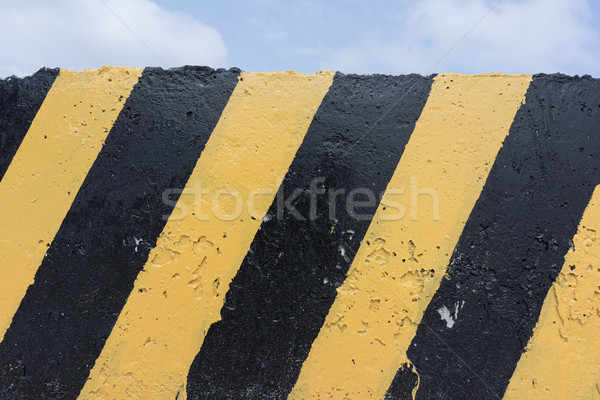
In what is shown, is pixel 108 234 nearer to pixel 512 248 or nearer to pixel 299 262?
pixel 299 262

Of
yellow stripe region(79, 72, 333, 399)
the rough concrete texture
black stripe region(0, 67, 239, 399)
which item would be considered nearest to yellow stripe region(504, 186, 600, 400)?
the rough concrete texture

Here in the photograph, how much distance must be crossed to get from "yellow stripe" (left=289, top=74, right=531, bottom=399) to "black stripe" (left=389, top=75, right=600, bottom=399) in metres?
0.06

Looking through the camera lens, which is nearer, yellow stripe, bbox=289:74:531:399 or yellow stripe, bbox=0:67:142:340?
yellow stripe, bbox=289:74:531:399

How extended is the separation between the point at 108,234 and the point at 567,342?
201 centimetres

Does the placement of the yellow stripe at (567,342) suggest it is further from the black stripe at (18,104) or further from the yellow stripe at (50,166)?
the black stripe at (18,104)

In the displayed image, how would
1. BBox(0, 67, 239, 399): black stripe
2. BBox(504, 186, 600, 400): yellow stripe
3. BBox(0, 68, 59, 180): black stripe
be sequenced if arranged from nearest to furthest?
BBox(504, 186, 600, 400): yellow stripe < BBox(0, 67, 239, 399): black stripe < BBox(0, 68, 59, 180): black stripe

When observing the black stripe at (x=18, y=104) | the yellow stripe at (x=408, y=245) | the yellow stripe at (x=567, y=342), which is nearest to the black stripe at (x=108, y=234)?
A: the black stripe at (x=18, y=104)

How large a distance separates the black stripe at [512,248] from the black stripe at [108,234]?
125cm

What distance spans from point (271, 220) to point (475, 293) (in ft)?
3.00

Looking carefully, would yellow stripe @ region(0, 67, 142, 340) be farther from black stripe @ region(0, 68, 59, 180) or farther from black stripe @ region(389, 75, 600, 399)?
black stripe @ region(389, 75, 600, 399)

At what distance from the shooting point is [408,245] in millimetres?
1502

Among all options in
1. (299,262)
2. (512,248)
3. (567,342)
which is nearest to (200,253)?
(299,262)

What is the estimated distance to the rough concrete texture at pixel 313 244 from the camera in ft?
4.83

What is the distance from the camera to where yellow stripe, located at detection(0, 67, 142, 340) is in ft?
5.28
